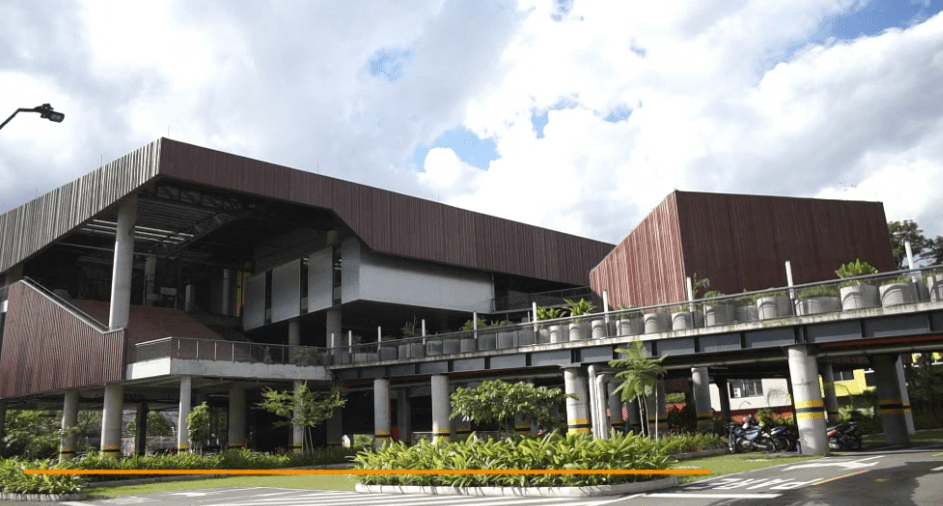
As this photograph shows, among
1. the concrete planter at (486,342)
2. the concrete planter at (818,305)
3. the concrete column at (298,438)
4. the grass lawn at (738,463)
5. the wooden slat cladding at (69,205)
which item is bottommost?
the grass lawn at (738,463)

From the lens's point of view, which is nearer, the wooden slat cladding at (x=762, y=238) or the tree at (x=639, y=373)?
the tree at (x=639, y=373)

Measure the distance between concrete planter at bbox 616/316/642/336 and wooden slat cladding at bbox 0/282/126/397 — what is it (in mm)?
26620

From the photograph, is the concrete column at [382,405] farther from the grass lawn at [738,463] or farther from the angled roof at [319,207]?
the grass lawn at [738,463]

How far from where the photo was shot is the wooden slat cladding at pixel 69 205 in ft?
134

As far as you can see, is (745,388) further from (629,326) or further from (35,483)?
(35,483)

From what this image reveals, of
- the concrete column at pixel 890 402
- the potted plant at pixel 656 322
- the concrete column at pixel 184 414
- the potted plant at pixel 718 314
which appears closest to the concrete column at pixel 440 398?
the concrete column at pixel 184 414

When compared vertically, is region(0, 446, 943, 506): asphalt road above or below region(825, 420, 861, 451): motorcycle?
below

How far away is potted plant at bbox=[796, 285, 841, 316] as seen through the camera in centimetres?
2653

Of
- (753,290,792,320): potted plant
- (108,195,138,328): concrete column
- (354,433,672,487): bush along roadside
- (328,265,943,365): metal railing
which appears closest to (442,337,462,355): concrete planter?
(328,265,943,365): metal railing

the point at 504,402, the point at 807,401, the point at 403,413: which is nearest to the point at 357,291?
the point at 403,413

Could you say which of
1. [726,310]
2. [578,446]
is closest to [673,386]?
[726,310]

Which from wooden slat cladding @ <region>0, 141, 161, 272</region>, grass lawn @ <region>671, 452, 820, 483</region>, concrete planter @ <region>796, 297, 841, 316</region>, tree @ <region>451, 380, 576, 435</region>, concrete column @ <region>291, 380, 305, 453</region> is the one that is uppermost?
wooden slat cladding @ <region>0, 141, 161, 272</region>

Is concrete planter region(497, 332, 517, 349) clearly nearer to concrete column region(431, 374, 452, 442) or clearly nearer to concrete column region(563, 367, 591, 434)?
concrete column region(563, 367, 591, 434)

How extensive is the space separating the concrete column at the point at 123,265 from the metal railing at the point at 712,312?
54.4 feet
